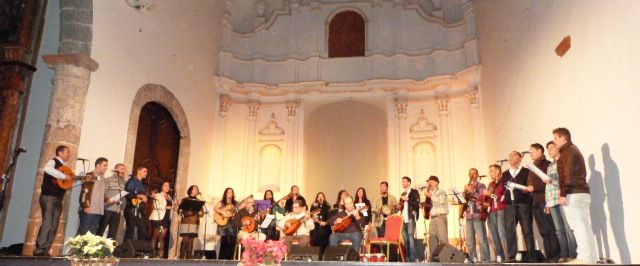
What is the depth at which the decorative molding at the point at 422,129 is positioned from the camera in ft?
40.0

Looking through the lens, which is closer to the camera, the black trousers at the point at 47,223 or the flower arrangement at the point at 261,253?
the flower arrangement at the point at 261,253

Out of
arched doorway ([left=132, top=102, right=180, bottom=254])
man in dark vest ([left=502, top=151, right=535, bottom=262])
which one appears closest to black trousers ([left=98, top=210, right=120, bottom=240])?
arched doorway ([left=132, top=102, right=180, bottom=254])

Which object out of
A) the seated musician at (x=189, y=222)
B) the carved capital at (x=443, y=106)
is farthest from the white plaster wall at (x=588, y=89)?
the seated musician at (x=189, y=222)

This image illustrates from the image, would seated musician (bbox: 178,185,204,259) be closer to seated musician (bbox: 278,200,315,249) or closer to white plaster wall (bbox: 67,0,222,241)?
white plaster wall (bbox: 67,0,222,241)

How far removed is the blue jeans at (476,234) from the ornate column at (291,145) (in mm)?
5348

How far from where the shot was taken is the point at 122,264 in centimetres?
512

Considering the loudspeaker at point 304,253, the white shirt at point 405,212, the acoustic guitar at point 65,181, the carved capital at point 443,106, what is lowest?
the loudspeaker at point 304,253

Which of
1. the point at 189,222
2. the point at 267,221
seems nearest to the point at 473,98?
the point at 267,221

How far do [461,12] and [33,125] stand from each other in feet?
32.8

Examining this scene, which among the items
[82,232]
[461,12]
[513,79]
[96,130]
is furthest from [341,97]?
[82,232]

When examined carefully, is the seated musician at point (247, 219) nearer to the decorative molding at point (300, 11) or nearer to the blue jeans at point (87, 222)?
the blue jeans at point (87, 222)

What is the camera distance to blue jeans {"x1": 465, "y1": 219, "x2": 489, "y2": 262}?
738 cm

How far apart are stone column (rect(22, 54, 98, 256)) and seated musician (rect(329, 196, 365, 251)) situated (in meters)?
4.07

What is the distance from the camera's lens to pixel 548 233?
20.2 ft
